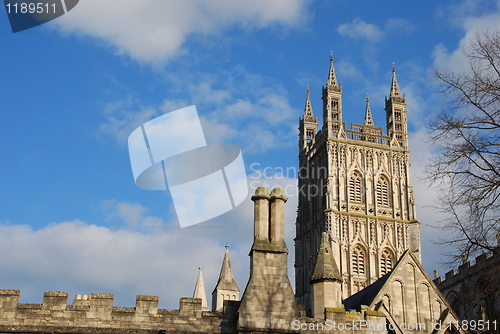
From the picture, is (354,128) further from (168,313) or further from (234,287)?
(168,313)

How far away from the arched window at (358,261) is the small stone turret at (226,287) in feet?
80.2

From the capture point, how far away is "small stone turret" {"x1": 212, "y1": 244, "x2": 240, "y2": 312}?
2864cm

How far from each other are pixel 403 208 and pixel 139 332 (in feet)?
154

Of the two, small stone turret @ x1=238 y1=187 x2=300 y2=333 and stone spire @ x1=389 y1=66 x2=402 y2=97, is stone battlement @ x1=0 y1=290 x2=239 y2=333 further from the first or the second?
stone spire @ x1=389 y1=66 x2=402 y2=97

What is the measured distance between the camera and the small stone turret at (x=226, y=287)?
2864 centimetres

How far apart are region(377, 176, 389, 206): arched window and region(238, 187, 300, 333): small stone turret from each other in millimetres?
44485

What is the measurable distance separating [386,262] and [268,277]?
1719 inches

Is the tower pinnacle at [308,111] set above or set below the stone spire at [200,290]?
above

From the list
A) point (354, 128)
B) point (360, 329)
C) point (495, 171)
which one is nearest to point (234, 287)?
point (360, 329)

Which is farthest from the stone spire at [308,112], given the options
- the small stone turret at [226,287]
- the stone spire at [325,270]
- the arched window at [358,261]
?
the stone spire at [325,270]

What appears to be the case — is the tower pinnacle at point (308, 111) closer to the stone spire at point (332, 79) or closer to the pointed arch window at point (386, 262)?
the stone spire at point (332, 79)

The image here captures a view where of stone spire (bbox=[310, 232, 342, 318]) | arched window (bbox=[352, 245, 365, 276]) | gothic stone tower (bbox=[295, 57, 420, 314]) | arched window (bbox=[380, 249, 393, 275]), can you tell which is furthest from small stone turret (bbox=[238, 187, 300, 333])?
arched window (bbox=[380, 249, 393, 275])

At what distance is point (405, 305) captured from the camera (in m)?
21.5

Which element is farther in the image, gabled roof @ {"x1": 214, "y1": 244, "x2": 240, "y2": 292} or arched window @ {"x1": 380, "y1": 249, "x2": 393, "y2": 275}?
arched window @ {"x1": 380, "y1": 249, "x2": 393, "y2": 275}
